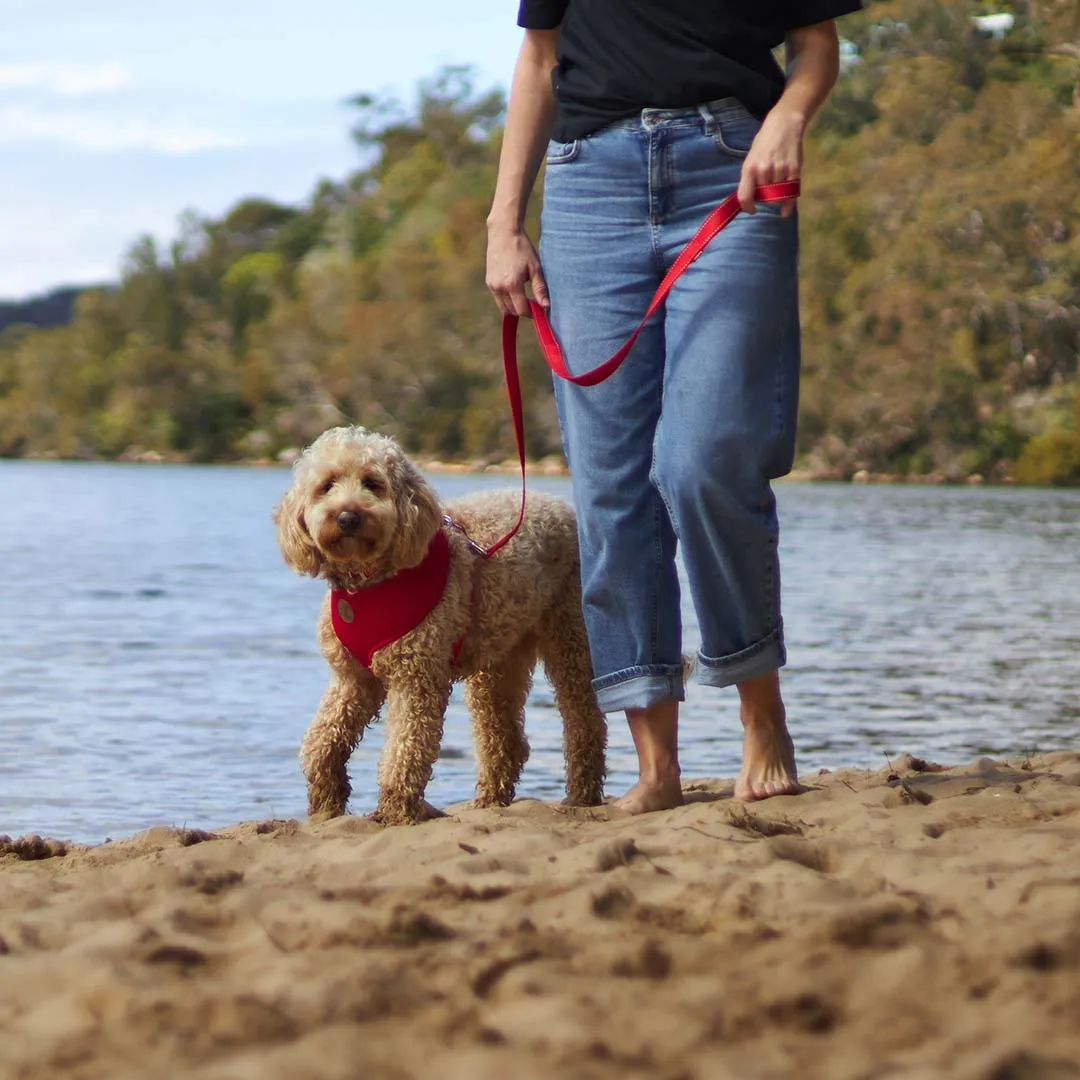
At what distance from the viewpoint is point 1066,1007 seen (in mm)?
2766

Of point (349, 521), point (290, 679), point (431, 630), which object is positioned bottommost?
point (290, 679)

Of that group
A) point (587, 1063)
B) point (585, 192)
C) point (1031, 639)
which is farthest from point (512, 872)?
point (1031, 639)

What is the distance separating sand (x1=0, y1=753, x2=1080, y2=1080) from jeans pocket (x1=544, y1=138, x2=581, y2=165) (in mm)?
1700

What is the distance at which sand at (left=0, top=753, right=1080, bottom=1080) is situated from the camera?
263 cm

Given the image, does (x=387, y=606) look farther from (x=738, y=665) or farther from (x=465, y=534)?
(x=738, y=665)

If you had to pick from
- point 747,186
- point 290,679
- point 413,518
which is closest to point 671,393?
point 747,186

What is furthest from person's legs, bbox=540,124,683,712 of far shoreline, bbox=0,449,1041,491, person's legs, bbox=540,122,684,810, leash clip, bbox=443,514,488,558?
far shoreline, bbox=0,449,1041,491

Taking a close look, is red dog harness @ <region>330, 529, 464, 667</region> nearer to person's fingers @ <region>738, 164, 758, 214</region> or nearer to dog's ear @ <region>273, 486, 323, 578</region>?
dog's ear @ <region>273, 486, 323, 578</region>

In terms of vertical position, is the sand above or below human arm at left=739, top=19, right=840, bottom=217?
below

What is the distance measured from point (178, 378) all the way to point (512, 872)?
80.0 meters

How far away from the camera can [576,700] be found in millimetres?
5688

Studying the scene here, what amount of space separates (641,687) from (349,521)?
35.6 inches

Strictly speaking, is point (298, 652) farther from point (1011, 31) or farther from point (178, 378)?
point (178, 378)

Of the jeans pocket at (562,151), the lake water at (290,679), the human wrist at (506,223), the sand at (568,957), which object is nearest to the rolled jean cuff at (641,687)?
the sand at (568,957)
